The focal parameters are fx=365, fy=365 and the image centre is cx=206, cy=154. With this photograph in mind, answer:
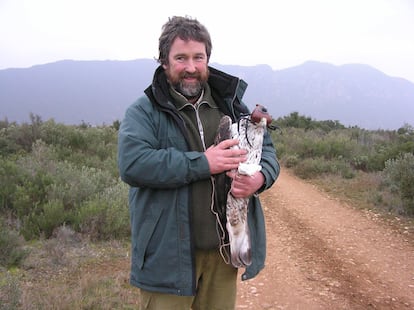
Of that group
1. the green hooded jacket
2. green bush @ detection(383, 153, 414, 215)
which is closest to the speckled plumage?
the green hooded jacket

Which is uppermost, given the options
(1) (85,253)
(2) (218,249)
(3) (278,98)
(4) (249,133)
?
(4) (249,133)

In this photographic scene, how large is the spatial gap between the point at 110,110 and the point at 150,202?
117 metres

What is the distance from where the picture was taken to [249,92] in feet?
528

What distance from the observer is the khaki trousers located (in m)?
1.99

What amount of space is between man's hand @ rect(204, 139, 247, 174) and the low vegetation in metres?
2.27

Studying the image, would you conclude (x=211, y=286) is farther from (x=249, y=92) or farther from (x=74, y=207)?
(x=249, y=92)

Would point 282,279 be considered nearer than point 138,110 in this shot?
No

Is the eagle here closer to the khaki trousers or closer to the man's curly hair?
the khaki trousers

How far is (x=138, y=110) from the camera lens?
A: 1.83m

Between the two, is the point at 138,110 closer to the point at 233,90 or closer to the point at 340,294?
the point at 233,90

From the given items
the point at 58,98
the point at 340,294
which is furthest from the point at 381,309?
the point at 58,98

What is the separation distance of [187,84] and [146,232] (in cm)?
79

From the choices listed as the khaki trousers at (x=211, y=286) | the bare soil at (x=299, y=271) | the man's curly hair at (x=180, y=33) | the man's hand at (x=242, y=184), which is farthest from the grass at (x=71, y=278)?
the man's curly hair at (x=180, y=33)

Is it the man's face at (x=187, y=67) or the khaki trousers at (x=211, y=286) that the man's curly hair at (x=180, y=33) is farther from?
the khaki trousers at (x=211, y=286)
